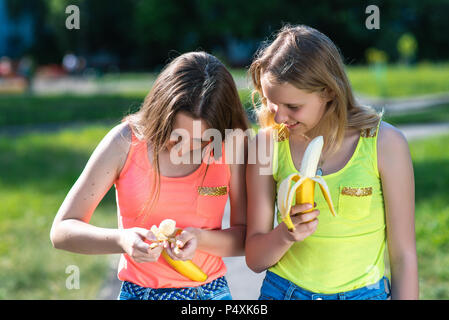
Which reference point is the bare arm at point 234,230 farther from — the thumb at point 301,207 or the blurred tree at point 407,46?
the blurred tree at point 407,46

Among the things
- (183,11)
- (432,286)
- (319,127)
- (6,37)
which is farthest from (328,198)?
(6,37)

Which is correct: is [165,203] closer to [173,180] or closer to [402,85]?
[173,180]

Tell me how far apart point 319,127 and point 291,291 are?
638mm

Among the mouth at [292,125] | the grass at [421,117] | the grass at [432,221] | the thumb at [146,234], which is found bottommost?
the grass at [421,117]

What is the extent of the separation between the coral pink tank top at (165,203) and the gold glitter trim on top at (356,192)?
18.3 inches

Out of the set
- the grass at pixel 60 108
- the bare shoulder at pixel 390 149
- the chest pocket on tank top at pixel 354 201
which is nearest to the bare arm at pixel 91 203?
the chest pocket on tank top at pixel 354 201

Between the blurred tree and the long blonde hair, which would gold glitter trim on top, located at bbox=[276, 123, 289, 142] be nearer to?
the long blonde hair

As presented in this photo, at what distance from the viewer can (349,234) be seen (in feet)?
7.22

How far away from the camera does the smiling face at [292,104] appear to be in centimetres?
215

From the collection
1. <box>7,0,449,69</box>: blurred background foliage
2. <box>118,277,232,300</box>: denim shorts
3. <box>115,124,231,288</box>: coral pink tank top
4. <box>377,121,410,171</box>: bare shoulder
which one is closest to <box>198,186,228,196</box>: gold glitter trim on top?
<box>115,124,231,288</box>: coral pink tank top

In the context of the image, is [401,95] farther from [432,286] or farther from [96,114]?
[432,286]

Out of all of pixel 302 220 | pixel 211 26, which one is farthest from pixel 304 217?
pixel 211 26

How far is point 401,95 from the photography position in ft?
58.1

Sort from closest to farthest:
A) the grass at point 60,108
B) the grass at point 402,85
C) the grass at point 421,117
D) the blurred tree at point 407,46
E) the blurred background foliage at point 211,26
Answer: the grass at point 421,117, the grass at point 60,108, the grass at point 402,85, the blurred tree at point 407,46, the blurred background foliage at point 211,26
